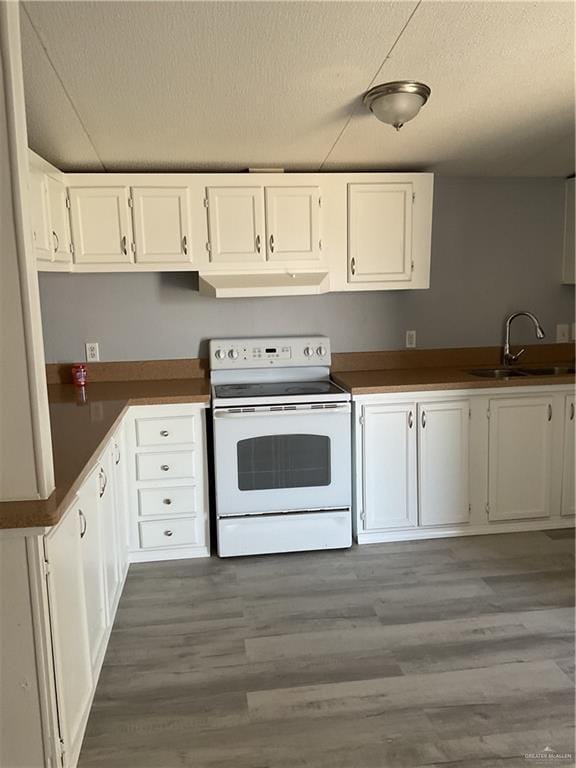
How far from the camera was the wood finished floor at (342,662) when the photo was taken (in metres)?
1.88

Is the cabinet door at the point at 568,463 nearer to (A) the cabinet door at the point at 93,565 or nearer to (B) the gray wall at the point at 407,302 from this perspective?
(B) the gray wall at the point at 407,302

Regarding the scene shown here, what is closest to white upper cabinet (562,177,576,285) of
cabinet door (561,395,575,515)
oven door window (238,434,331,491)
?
cabinet door (561,395,575,515)

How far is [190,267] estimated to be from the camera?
3305 millimetres

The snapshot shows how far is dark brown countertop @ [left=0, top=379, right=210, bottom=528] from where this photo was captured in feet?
4.95

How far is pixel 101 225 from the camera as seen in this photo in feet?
10.6

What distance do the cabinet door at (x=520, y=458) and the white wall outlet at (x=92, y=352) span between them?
229cm

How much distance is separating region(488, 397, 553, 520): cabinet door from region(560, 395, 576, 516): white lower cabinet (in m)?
0.09

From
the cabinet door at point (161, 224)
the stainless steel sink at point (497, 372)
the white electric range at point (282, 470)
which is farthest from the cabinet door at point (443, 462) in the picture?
the cabinet door at point (161, 224)

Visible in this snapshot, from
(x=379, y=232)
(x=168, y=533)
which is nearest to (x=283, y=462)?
(x=168, y=533)

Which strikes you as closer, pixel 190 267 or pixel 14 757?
pixel 14 757

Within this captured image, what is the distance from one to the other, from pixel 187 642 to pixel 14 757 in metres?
0.90

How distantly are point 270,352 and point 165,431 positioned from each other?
847 mm

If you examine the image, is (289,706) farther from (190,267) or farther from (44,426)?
(190,267)

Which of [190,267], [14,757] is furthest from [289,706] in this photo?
[190,267]
